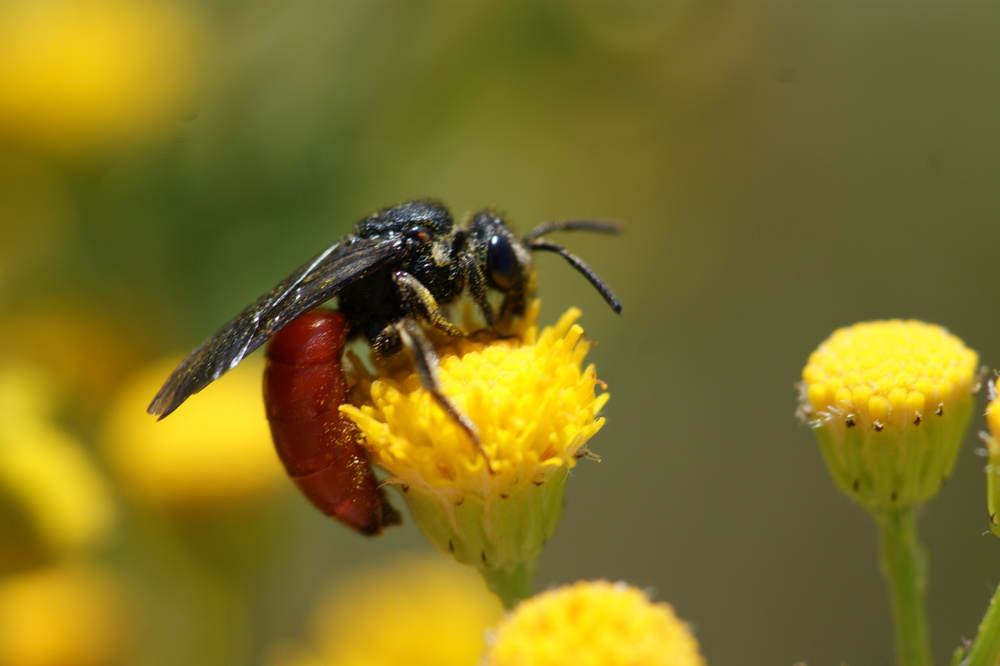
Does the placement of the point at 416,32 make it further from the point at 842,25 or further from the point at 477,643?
the point at 842,25

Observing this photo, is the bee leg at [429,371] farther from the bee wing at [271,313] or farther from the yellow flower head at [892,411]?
the yellow flower head at [892,411]

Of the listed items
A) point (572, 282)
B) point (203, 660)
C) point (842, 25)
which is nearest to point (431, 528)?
point (203, 660)

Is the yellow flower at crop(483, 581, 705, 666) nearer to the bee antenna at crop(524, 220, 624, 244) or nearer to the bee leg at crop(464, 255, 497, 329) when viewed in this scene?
the bee leg at crop(464, 255, 497, 329)

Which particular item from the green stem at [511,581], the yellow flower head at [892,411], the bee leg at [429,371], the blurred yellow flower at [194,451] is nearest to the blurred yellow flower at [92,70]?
the blurred yellow flower at [194,451]

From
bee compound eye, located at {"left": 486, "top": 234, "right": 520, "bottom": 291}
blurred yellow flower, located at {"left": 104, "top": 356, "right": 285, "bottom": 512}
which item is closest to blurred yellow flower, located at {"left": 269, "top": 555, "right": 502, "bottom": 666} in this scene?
blurred yellow flower, located at {"left": 104, "top": 356, "right": 285, "bottom": 512}

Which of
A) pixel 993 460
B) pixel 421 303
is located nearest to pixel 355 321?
pixel 421 303

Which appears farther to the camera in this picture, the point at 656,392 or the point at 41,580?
the point at 656,392

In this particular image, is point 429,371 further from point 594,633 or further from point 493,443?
point 594,633
